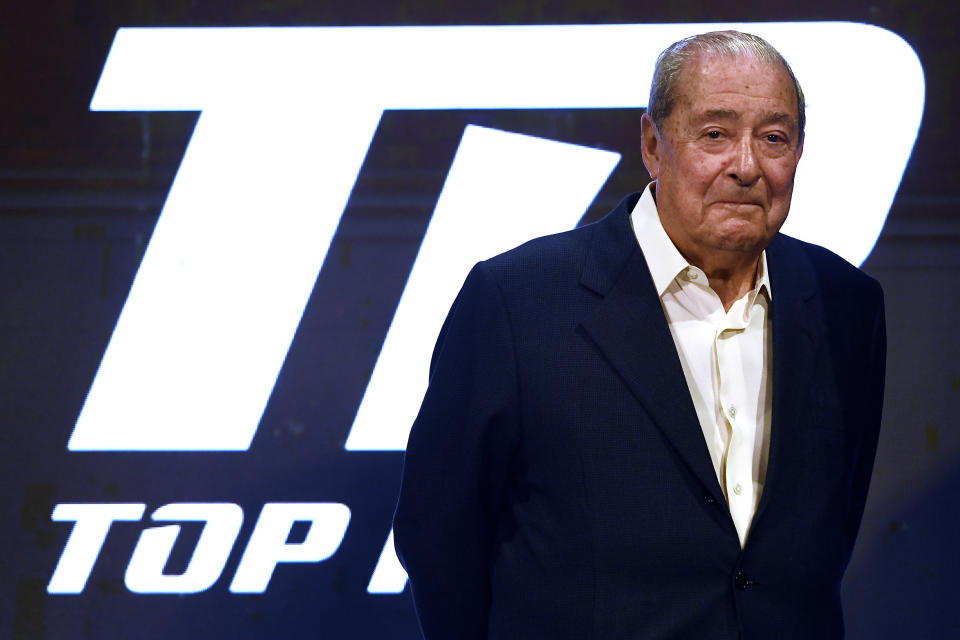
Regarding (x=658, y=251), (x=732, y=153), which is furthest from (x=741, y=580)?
(x=732, y=153)

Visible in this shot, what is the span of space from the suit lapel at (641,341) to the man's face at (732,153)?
0.35 ft

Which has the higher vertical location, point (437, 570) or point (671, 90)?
point (671, 90)

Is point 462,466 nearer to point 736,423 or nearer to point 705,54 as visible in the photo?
point 736,423

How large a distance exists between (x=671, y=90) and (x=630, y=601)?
27.9 inches

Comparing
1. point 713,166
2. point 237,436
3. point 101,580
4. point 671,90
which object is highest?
point 671,90

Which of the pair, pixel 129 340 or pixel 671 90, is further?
pixel 129 340

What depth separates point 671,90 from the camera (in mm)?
1449

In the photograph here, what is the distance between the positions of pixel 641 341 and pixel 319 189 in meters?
1.58

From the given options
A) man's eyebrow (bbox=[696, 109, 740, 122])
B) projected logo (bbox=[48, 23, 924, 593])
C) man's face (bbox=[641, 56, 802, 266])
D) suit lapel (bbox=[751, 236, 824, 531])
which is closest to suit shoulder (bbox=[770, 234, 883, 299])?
suit lapel (bbox=[751, 236, 824, 531])

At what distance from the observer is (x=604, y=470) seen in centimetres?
133

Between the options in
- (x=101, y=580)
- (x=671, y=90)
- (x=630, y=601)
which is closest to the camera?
(x=630, y=601)

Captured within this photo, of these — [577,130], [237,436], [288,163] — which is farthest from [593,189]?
[237,436]

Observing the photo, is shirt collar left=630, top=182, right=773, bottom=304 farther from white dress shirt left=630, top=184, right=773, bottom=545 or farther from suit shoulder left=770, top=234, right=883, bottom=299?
suit shoulder left=770, top=234, right=883, bottom=299

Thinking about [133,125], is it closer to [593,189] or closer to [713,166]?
[593,189]
